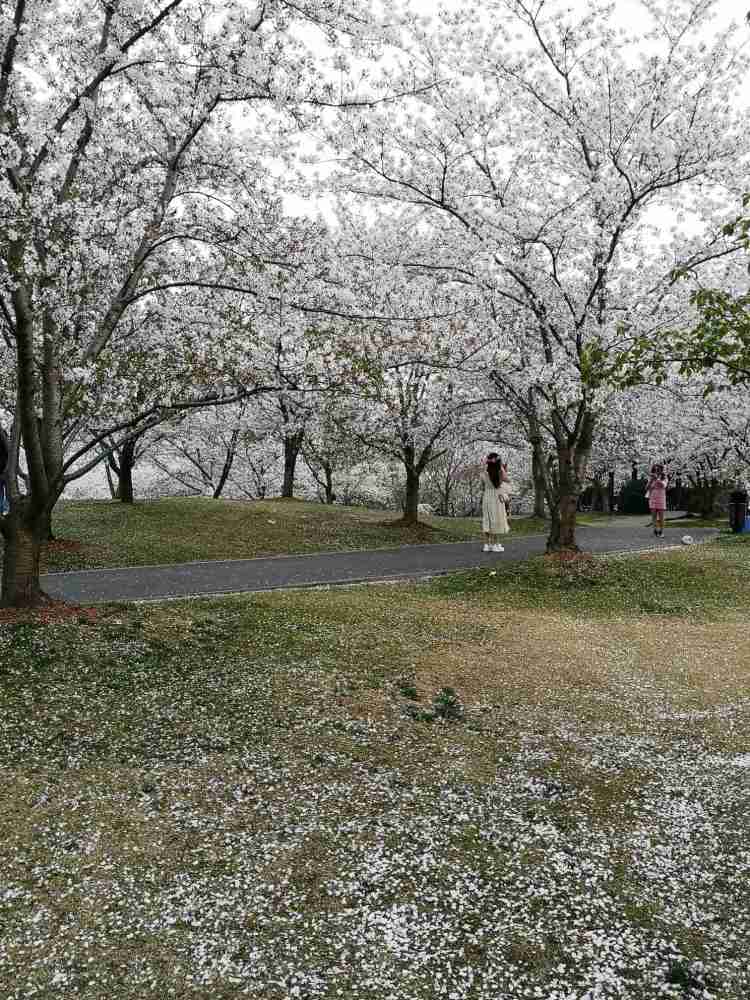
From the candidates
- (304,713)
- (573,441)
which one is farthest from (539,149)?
(304,713)

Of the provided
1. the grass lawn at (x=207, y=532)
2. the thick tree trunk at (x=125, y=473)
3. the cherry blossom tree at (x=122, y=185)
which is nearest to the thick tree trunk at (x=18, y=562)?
the cherry blossom tree at (x=122, y=185)

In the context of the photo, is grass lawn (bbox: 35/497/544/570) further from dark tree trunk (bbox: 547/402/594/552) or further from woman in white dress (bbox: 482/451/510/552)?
dark tree trunk (bbox: 547/402/594/552)

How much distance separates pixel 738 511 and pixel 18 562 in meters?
26.1

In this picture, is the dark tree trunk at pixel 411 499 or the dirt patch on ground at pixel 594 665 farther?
the dark tree trunk at pixel 411 499

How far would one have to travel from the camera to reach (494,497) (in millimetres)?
19078

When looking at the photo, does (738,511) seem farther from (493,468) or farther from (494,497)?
(493,468)

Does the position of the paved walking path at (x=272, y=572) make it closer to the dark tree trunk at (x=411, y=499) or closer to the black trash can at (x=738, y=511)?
the dark tree trunk at (x=411, y=499)

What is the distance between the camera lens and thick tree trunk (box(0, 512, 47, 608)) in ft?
29.7

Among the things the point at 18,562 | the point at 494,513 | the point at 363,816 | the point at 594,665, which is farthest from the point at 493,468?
the point at 363,816

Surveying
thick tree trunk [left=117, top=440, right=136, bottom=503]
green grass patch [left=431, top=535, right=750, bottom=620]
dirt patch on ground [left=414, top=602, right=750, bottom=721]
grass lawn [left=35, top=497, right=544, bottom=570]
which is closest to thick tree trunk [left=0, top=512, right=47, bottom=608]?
dirt patch on ground [left=414, top=602, right=750, bottom=721]

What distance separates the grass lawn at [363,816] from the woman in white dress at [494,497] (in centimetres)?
875

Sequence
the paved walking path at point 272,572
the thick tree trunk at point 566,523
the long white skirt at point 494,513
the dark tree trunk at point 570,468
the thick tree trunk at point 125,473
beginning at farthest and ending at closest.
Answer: the thick tree trunk at point 125,473 → the long white skirt at point 494,513 → the thick tree trunk at point 566,523 → the dark tree trunk at point 570,468 → the paved walking path at point 272,572

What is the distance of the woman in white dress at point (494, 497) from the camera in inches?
707

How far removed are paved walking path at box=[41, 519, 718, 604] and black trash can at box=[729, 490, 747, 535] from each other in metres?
7.12
